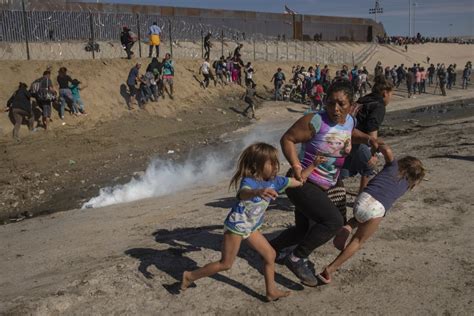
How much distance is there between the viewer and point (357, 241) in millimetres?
4426

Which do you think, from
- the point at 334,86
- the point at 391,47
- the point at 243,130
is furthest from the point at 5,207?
the point at 391,47

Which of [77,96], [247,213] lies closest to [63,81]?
[77,96]

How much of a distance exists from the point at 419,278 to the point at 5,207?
29.1ft

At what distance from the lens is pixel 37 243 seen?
276 inches

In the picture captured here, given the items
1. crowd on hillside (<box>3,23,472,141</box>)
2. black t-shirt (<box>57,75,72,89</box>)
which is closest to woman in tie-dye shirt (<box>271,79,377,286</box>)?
crowd on hillside (<box>3,23,472,141</box>)

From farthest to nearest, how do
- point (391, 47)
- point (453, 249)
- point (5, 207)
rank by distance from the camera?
1. point (391, 47)
2. point (5, 207)
3. point (453, 249)

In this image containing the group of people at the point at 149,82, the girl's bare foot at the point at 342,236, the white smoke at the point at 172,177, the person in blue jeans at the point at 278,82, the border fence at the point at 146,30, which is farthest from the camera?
the person in blue jeans at the point at 278,82

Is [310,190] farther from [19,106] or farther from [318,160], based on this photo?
[19,106]

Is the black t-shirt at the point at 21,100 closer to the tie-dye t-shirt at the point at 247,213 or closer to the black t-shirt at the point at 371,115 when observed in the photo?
the black t-shirt at the point at 371,115

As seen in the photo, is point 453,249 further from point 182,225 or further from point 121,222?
point 121,222

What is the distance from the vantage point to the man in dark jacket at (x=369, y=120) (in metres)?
5.66

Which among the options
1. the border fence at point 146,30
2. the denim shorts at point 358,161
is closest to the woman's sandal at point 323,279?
the denim shorts at point 358,161

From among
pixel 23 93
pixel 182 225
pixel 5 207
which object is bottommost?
pixel 5 207

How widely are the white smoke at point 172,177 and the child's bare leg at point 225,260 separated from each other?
642 centimetres
